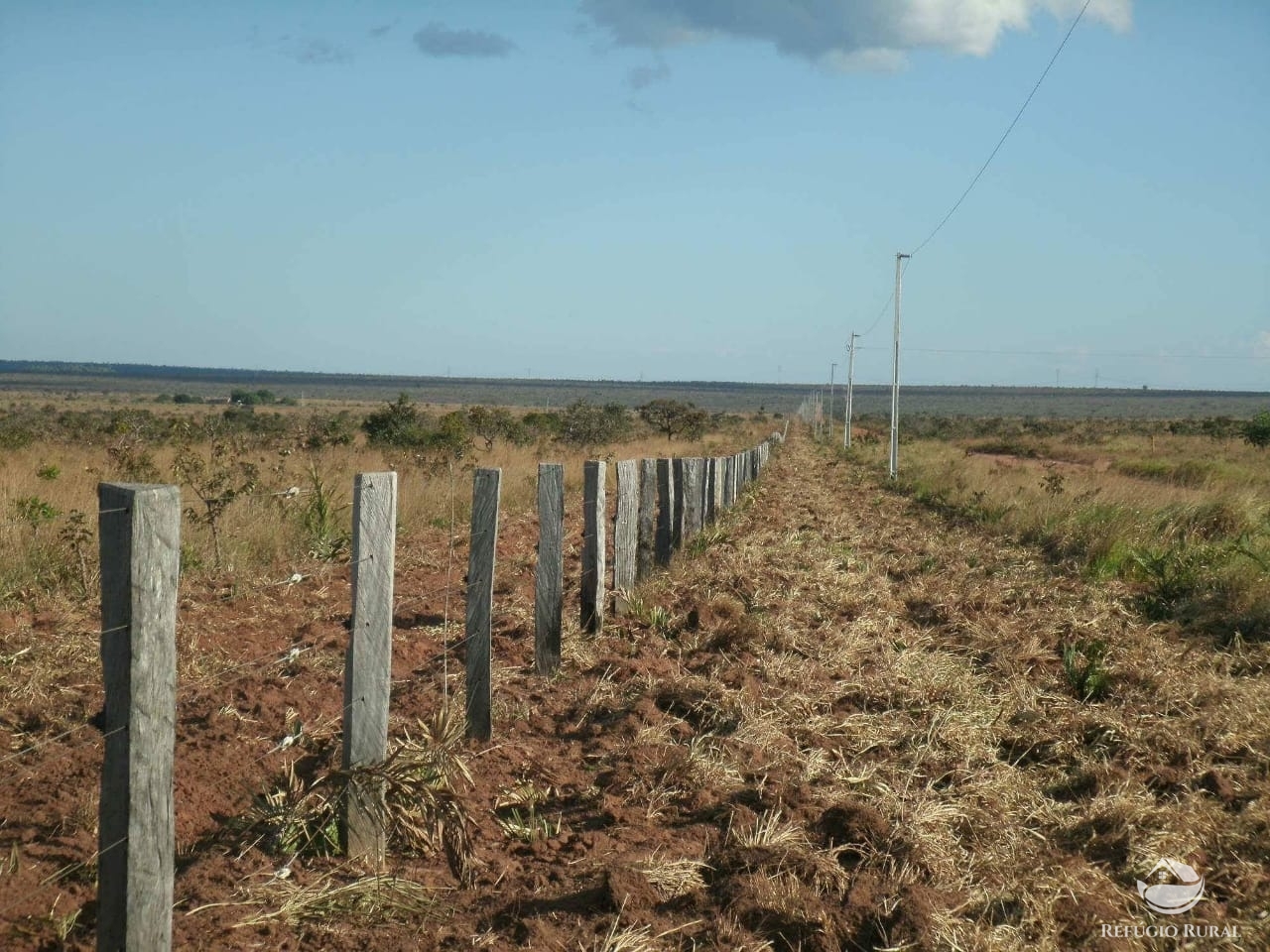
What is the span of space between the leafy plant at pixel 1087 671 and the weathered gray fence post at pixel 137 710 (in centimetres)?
571

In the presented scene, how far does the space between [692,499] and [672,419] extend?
39.4 meters

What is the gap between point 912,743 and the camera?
6246 mm

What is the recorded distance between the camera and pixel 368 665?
4.56m

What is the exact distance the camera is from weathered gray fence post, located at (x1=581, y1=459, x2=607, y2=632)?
8.14 meters

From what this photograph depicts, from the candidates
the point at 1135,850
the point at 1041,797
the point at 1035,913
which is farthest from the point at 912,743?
the point at 1035,913

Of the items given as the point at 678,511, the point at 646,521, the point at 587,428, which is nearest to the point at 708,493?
the point at 678,511

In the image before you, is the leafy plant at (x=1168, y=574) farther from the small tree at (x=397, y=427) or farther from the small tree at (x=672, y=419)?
the small tree at (x=672, y=419)

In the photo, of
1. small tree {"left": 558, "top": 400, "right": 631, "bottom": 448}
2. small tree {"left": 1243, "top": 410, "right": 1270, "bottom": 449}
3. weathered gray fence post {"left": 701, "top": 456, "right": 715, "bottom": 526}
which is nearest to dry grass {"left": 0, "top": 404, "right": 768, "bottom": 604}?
weathered gray fence post {"left": 701, "top": 456, "right": 715, "bottom": 526}

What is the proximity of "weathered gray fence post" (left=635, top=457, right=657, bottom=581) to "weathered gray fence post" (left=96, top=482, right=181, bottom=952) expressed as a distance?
23.5 ft

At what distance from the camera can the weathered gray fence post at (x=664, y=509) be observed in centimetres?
1145

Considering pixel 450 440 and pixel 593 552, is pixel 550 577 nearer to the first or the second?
pixel 593 552

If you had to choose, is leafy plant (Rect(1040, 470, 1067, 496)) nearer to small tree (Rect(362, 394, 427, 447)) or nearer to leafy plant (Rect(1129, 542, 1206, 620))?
leafy plant (Rect(1129, 542, 1206, 620))

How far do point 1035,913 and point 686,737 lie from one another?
2348mm

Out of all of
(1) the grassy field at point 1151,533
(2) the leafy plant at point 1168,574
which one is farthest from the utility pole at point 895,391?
(2) the leafy plant at point 1168,574
